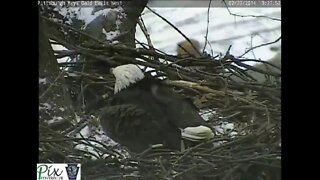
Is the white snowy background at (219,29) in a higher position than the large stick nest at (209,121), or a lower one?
higher

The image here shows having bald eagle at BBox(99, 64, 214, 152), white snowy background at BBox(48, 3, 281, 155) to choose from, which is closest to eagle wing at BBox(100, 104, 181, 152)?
bald eagle at BBox(99, 64, 214, 152)

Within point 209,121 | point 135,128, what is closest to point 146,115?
point 135,128

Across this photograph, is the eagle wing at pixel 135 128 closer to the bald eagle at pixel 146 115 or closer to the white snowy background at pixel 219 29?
the bald eagle at pixel 146 115

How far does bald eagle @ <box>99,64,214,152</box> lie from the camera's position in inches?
58.4

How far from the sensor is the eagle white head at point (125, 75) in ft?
4.90

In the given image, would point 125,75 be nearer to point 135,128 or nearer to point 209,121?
point 135,128

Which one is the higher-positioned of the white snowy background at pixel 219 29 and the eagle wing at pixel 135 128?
the white snowy background at pixel 219 29

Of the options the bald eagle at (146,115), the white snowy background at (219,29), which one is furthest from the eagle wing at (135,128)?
the white snowy background at (219,29)

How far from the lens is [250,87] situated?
1.48 meters

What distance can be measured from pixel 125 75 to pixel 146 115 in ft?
0.39
